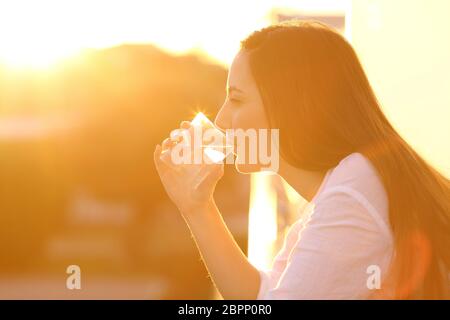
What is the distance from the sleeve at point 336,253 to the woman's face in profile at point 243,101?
177 mm

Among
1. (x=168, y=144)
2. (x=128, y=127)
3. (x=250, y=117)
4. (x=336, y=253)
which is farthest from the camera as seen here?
(x=128, y=127)

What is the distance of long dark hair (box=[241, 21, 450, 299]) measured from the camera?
2.98ft

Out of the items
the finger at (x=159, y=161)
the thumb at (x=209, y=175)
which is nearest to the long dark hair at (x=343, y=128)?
the thumb at (x=209, y=175)

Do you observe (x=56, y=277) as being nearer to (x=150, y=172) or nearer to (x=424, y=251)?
(x=150, y=172)

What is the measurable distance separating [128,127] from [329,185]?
26.8 ft

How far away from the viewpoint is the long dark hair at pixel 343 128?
908mm

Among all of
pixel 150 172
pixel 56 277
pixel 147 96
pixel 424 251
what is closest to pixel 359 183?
pixel 424 251

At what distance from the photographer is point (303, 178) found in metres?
1.05

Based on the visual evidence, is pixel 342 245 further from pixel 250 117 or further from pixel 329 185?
pixel 250 117

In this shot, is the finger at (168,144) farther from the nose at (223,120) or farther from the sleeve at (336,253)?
the sleeve at (336,253)

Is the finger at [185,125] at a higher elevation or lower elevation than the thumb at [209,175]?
higher

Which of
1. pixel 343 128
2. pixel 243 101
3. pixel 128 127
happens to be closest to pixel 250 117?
pixel 243 101

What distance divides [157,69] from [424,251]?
354 inches

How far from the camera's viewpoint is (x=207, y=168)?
3.52 ft
